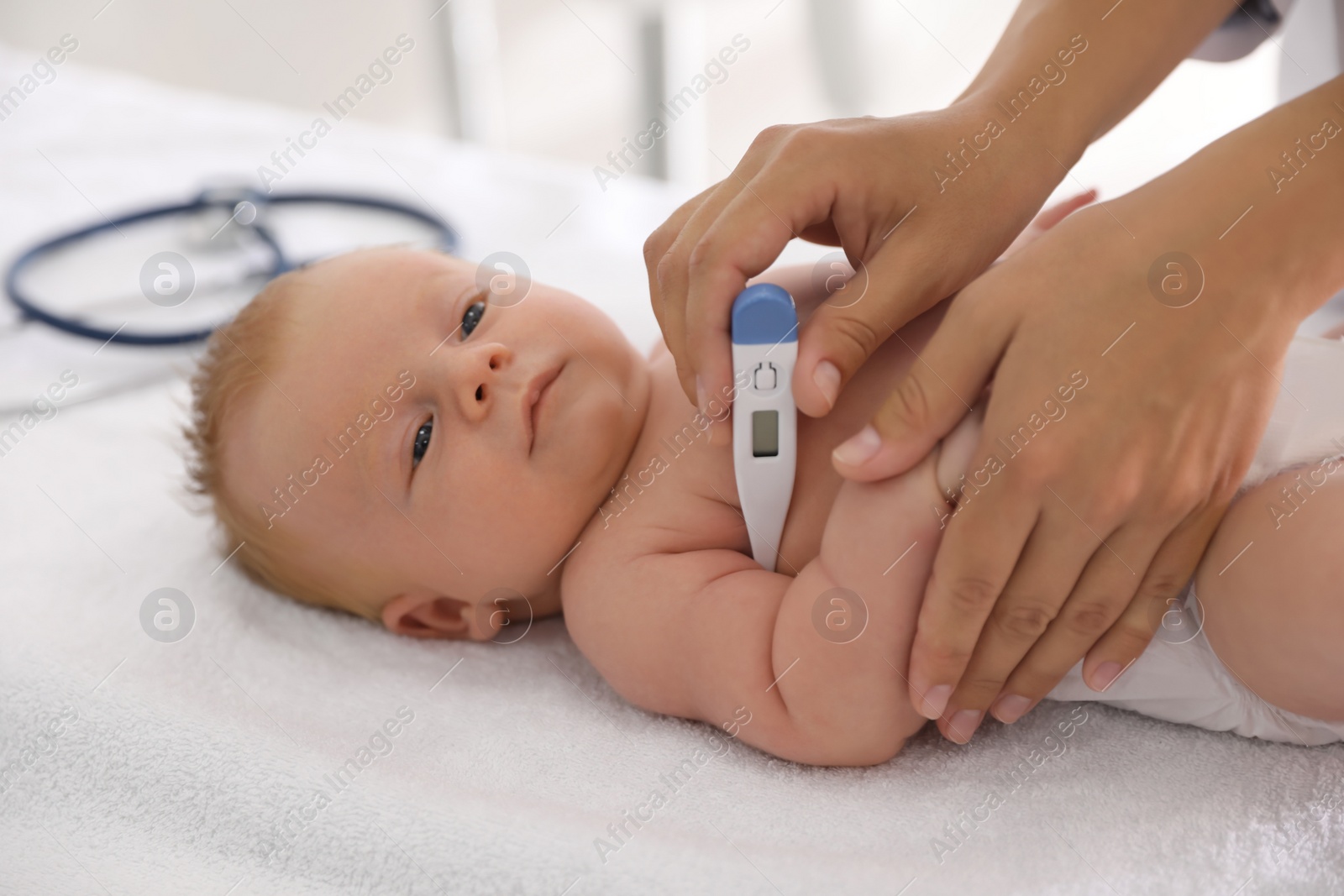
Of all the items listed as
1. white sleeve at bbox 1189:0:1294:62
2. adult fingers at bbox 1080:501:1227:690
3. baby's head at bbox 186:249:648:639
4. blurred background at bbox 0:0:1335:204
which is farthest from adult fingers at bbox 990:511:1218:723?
blurred background at bbox 0:0:1335:204

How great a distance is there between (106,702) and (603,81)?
2.89 meters

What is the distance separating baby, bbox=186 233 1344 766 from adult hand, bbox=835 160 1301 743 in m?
0.04

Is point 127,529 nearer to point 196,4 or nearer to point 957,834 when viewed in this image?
point 957,834

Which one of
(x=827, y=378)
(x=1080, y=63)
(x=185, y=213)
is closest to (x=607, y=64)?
(x=185, y=213)

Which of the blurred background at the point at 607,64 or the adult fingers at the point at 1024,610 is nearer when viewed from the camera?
the adult fingers at the point at 1024,610

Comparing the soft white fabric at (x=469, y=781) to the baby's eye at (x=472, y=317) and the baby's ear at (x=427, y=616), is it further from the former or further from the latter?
the baby's eye at (x=472, y=317)

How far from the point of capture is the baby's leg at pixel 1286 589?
2.53 ft

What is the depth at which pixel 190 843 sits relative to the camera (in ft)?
2.97

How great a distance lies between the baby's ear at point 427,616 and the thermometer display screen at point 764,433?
461 millimetres

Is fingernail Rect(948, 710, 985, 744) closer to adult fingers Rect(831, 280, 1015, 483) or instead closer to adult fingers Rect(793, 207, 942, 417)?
adult fingers Rect(831, 280, 1015, 483)

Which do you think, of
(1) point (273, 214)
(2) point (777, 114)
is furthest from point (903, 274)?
(2) point (777, 114)

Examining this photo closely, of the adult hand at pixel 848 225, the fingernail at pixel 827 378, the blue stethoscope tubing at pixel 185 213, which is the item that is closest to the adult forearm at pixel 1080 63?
the adult hand at pixel 848 225

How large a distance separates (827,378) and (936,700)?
0.30m

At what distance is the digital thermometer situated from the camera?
0.84m
